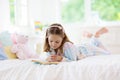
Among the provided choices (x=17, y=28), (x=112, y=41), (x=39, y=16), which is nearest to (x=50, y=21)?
(x=39, y=16)

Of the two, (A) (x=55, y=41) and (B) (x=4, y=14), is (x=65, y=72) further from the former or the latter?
(B) (x=4, y=14)

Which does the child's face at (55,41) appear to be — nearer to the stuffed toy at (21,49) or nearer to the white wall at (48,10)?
the stuffed toy at (21,49)

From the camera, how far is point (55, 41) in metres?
1.99

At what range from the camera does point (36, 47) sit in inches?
142

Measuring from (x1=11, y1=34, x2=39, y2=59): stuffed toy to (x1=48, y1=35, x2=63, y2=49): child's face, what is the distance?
1.28 feet

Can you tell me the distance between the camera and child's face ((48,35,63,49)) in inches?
77.9

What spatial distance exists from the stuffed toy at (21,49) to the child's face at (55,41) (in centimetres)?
39

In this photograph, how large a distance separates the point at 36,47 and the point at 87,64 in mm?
2106

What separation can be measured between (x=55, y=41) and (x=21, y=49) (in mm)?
480

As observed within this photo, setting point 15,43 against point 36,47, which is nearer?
point 15,43

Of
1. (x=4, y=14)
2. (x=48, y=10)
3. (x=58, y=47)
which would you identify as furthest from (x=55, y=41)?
(x=48, y=10)

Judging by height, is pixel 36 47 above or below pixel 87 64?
below

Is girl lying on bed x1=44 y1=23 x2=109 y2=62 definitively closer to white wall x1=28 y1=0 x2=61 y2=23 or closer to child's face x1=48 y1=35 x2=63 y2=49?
child's face x1=48 y1=35 x2=63 y2=49

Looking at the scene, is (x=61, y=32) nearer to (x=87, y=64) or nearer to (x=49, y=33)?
(x=49, y=33)
